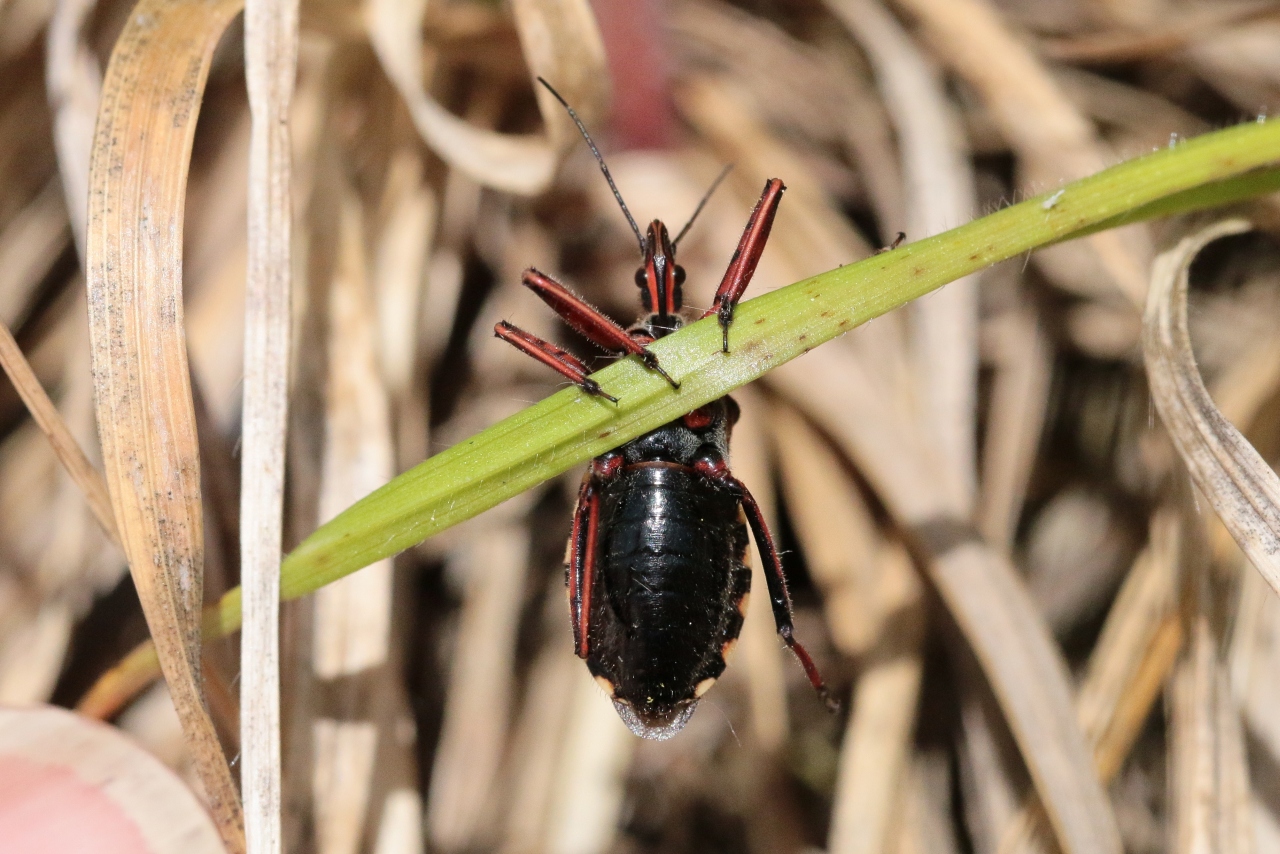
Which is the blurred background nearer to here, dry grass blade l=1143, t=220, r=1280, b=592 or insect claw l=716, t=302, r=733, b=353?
dry grass blade l=1143, t=220, r=1280, b=592

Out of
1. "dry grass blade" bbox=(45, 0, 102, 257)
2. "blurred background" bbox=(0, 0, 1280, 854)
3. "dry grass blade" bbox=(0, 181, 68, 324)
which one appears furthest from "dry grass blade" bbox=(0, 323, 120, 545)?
"dry grass blade" bbox=(0, 181, 68, 324)

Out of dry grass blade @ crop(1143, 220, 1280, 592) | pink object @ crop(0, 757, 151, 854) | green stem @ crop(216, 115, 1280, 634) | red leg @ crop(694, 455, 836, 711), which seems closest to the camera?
pink object @ crop(0, 757, 151, 854)

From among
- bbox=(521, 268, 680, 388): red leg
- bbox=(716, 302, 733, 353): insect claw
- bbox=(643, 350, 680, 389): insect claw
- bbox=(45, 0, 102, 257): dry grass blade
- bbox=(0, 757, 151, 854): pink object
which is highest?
bbox=(45, 0, 102, 257): dry grass blade

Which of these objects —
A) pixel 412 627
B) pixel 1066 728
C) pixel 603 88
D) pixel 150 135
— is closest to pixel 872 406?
pixel 1066 728

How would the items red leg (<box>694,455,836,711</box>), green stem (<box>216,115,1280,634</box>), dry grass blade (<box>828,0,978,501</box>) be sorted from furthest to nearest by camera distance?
dry grass blade (<box>828,0,978,501</box>)
red leg (<box>694,455,836,711</box>)
green stem (<box>216,115,1280,634</box>)

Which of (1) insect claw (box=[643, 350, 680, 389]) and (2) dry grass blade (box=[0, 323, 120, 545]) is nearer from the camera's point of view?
(1) insect claw (box=[643, 350, 680, 389])

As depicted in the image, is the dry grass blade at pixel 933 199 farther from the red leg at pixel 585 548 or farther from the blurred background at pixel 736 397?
the red leg at pixel 585 548

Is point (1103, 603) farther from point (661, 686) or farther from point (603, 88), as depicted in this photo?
point (603, 88)
